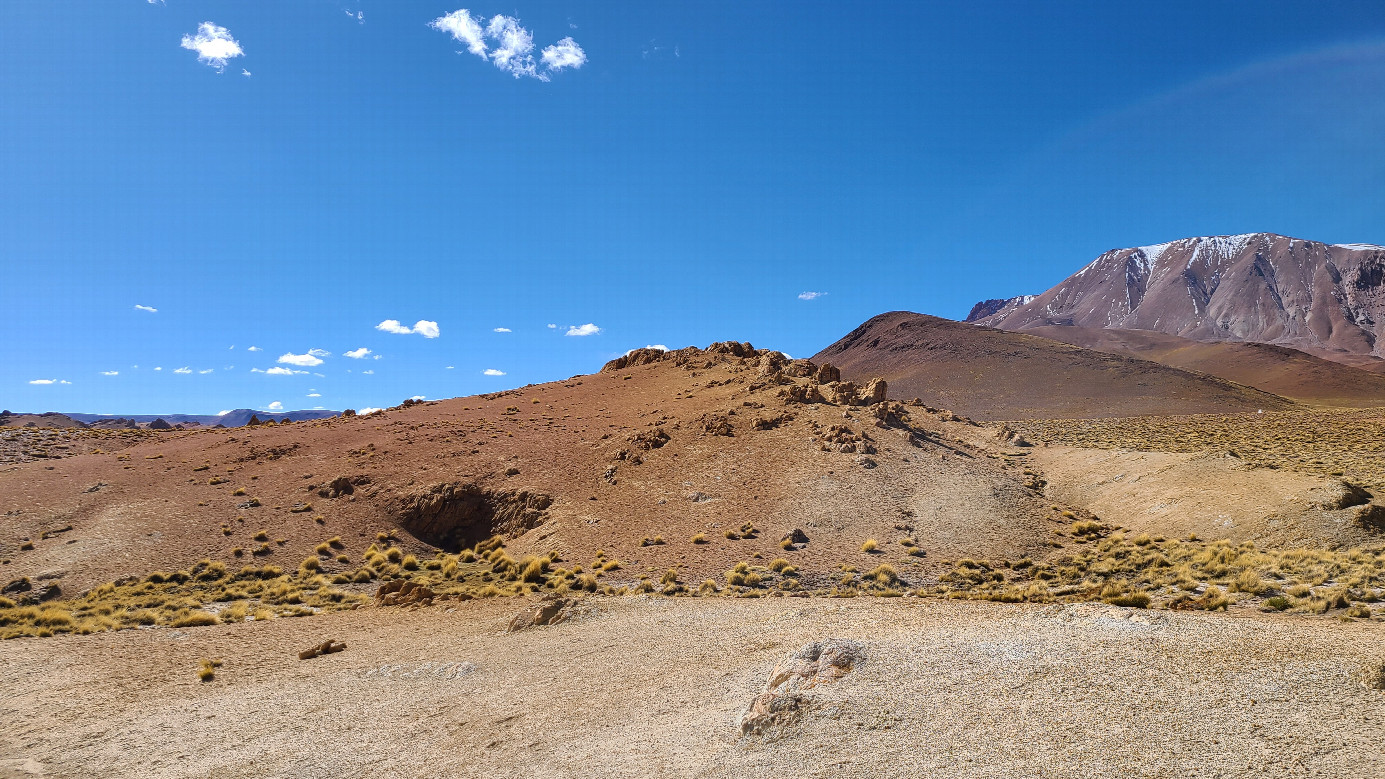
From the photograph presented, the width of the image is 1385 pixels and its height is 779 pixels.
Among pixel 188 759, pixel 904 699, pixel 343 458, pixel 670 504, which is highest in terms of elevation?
pixel 343 458

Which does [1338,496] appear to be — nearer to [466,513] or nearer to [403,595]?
[403,595]

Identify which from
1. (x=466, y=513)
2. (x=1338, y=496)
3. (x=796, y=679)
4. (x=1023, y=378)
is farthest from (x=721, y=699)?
(x=1023, y=378)

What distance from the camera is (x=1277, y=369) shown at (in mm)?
123875

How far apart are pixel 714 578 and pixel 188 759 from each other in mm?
12855

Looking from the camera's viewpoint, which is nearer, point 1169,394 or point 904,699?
point 904,699

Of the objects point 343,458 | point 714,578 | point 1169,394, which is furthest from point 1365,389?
point 343,458

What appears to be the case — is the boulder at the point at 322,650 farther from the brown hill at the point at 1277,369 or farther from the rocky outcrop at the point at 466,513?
the brown hill at the point at 1277,369

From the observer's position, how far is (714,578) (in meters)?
20.1

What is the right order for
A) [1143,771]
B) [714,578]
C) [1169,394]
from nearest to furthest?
1. [1143,771]
2. [714,578]
3. [1169,394]

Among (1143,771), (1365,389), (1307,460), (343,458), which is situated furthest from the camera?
(1365,389)

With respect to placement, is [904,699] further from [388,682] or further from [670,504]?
[670,504]

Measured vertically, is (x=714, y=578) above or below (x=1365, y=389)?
below

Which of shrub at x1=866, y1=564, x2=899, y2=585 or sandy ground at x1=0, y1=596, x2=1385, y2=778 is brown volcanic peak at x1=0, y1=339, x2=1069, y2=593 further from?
sandy ground at x1=0, y1=596, x2=1385, y2=778

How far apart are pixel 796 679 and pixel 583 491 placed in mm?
20385
